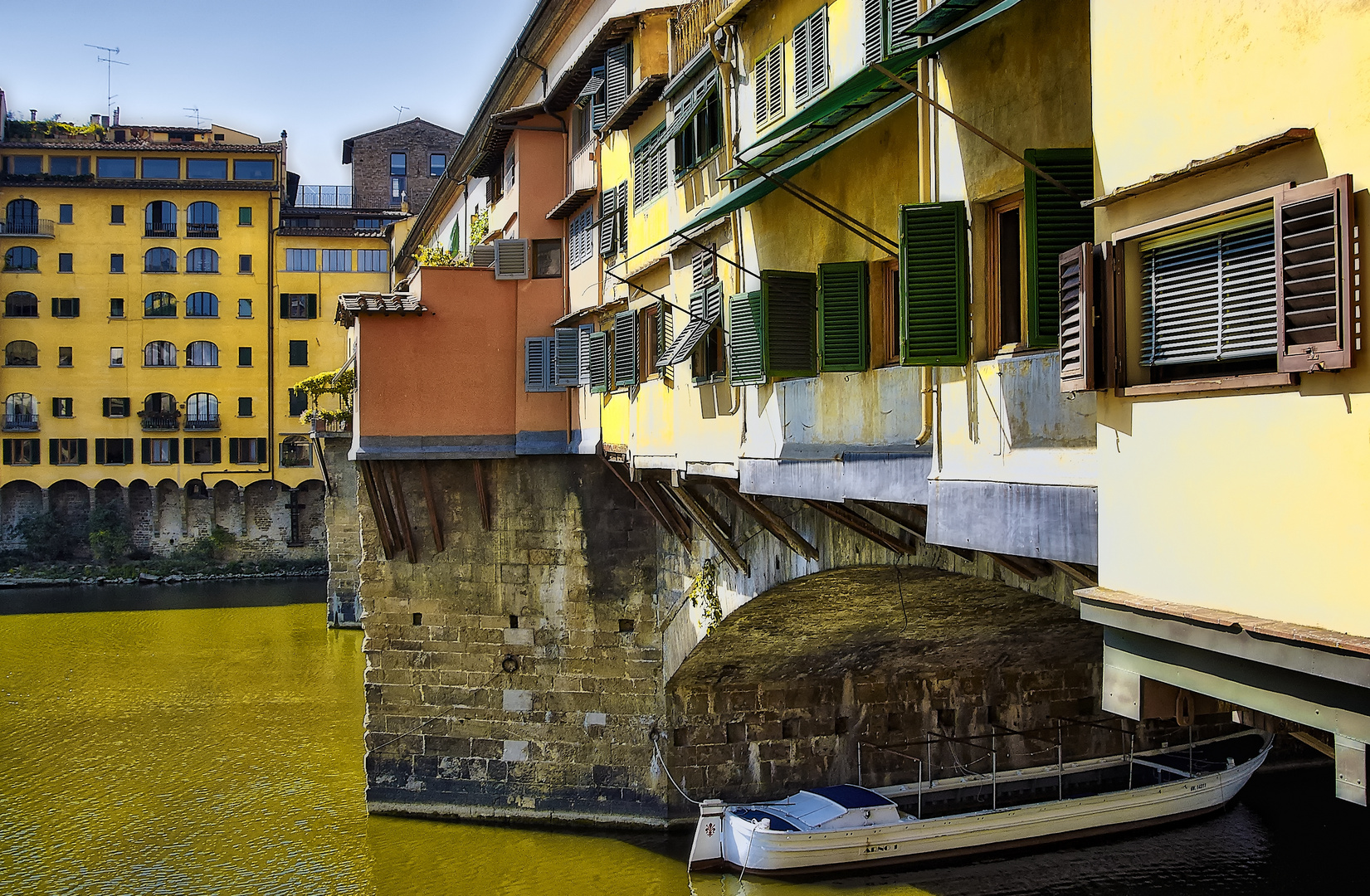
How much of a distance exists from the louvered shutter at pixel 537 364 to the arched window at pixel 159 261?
3556 cm

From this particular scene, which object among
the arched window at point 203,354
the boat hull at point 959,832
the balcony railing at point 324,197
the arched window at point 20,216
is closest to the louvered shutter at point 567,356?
the boat hull at point 959,832

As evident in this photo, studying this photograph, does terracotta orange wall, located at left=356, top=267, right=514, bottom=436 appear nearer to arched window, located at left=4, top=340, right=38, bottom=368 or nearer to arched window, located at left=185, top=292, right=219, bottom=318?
arched window, located at left=185, top=292, right=219, bottom=318

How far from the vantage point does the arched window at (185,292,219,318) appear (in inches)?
1917

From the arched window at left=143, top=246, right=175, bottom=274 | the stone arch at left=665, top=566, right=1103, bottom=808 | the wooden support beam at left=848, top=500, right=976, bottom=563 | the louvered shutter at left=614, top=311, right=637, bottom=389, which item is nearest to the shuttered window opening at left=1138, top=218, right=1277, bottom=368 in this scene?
the wooden support beam at left=848, top=500, right=976, bottom=563

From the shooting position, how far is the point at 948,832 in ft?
57.1

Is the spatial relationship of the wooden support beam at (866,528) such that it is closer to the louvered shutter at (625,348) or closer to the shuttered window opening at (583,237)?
the louvered shutter at (625,348)

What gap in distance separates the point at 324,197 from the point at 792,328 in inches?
1892

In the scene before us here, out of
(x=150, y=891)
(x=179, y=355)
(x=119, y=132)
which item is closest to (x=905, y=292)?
(x=150, y=891)

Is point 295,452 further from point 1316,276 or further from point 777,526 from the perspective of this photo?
point 1316,276

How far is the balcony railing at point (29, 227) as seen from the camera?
157 ft

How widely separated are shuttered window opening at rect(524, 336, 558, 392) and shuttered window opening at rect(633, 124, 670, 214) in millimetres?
3626

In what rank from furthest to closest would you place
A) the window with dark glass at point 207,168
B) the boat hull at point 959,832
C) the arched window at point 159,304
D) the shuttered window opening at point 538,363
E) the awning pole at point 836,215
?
1. the window with dark glass at point 207,168
2. the arched window at point 159,304
3. the shuttered window opening at point 538,363
4. the boat hull at point 959,832
5. the awning pole at point 836,215

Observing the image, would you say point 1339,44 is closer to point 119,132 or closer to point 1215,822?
point 1215,822

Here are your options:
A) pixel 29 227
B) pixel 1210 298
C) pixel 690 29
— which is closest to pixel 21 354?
pixel 29 227
